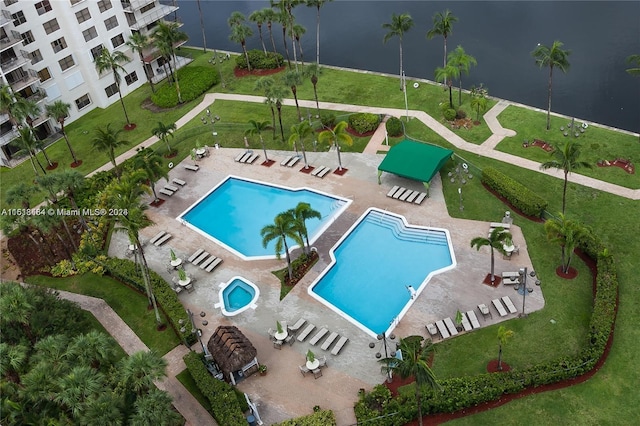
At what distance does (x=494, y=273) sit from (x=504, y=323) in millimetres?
5434

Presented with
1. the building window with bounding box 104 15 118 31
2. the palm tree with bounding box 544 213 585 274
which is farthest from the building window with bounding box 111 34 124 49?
the palm tree with bounding box 544 213 585 274

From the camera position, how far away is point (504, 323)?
4253 cm

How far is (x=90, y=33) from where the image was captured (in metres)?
77.6

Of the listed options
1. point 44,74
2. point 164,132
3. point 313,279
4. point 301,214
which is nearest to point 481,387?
point 313,279

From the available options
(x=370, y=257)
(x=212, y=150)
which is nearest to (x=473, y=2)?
(x=212, y=150)

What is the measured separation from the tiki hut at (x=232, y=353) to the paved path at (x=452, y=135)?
1179 inches

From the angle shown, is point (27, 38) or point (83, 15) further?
point (83, 15)

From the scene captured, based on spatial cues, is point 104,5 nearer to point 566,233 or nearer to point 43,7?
point 43,7

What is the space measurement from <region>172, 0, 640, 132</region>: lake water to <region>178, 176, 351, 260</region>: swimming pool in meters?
30.1

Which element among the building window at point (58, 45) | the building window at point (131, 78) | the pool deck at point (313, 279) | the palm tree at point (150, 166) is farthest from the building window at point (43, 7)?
the palm tree at point (150, 166)

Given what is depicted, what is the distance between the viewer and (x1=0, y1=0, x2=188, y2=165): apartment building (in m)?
69.9

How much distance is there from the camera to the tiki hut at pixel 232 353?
1590 inches

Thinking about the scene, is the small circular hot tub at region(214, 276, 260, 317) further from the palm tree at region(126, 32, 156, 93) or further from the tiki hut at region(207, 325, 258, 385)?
the palm tree at region(126, 32, 156, 93)

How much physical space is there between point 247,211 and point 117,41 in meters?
39.9
